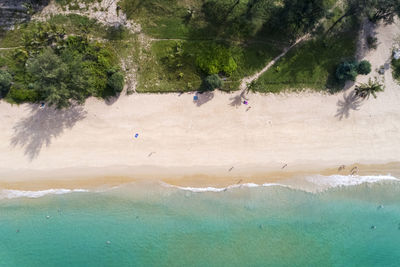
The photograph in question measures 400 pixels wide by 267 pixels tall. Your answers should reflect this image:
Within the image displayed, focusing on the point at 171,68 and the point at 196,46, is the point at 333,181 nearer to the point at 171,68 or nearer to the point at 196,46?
the point at 196,46

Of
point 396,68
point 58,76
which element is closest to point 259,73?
point 396,68

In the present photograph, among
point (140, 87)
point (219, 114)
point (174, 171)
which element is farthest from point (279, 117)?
point (140, 87)

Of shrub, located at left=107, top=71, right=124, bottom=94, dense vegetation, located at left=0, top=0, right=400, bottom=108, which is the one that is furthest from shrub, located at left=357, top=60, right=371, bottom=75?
shrub, located at left=107, top=71, right=124, bottom=94

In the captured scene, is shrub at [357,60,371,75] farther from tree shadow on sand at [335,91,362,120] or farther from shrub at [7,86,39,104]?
shrub at [7,86,39,104]

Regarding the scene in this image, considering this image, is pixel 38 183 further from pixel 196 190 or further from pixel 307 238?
pixel 307 238

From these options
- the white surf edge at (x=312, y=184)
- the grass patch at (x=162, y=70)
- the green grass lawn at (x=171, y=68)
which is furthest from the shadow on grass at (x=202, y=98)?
the white surf edge at (x=312, y=184)

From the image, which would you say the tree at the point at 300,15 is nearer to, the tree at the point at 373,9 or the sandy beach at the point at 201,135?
the tree at the point at 373,9
